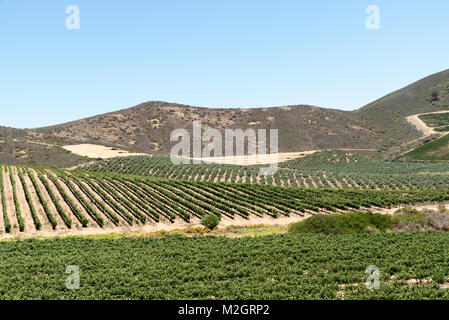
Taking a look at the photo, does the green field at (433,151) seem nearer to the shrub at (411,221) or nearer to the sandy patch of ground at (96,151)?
the shrub at (411,221)

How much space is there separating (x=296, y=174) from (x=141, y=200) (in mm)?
37060

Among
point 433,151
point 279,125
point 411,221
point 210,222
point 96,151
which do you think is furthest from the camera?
point 279,125

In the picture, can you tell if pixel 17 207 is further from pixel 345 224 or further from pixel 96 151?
pixel 96 151

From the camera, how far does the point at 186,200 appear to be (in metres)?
50.1

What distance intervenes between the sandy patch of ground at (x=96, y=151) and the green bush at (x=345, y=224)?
73.1 m

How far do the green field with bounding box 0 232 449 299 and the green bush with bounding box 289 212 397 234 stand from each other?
3.29m

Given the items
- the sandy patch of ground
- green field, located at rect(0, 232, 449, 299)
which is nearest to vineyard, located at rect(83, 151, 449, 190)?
the sandy patch of ground

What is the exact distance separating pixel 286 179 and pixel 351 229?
36.5m

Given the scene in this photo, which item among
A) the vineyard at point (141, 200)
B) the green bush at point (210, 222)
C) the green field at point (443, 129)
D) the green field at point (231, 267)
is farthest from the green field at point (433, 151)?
the green bush at point (210, 222)

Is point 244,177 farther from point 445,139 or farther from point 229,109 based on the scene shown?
point 229,109

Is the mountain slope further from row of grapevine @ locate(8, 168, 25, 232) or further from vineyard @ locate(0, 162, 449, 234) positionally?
row of grapevine @ locate(8, 168, 25, 232)

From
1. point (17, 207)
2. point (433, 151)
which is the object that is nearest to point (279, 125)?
point (433, 151)

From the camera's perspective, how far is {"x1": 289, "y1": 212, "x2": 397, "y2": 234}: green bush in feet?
109

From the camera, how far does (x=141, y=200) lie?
49156 millimetres
